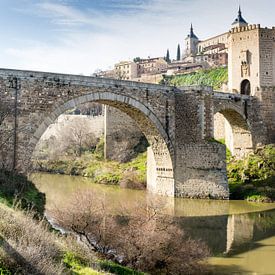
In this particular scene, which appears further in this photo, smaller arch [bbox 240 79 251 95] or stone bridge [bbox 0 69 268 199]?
smaller arch [bbox 240 79 251 95]

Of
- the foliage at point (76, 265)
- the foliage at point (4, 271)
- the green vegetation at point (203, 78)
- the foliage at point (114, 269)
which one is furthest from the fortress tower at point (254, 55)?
the foliage at point (4, 271)

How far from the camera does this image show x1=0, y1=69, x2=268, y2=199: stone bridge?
17.9 meters

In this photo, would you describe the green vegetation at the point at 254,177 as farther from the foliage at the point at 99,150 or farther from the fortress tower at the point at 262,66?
the foliage at the point at 99,150

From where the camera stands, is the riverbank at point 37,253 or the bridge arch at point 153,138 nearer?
the riverbank at point 37,253

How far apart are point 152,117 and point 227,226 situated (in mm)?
8123

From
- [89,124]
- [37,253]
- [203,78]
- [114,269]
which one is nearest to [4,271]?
[37,253]

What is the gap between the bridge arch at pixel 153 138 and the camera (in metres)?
22.3

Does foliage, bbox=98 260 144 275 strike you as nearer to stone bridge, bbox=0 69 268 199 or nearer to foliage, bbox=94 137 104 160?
stone bridge, bbox=0 69 268 199

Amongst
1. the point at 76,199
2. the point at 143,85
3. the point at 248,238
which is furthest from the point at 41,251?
the point at 143,85

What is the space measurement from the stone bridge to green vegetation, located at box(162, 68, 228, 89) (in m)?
28.1

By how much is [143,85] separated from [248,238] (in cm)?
1057

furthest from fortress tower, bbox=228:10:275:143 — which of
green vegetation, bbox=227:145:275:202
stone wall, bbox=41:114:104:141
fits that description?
stone wall, bbox=41:114:104:141

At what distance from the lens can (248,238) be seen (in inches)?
647

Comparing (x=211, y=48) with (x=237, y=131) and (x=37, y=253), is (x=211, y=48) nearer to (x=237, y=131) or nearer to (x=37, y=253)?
(x=237, y=131)
